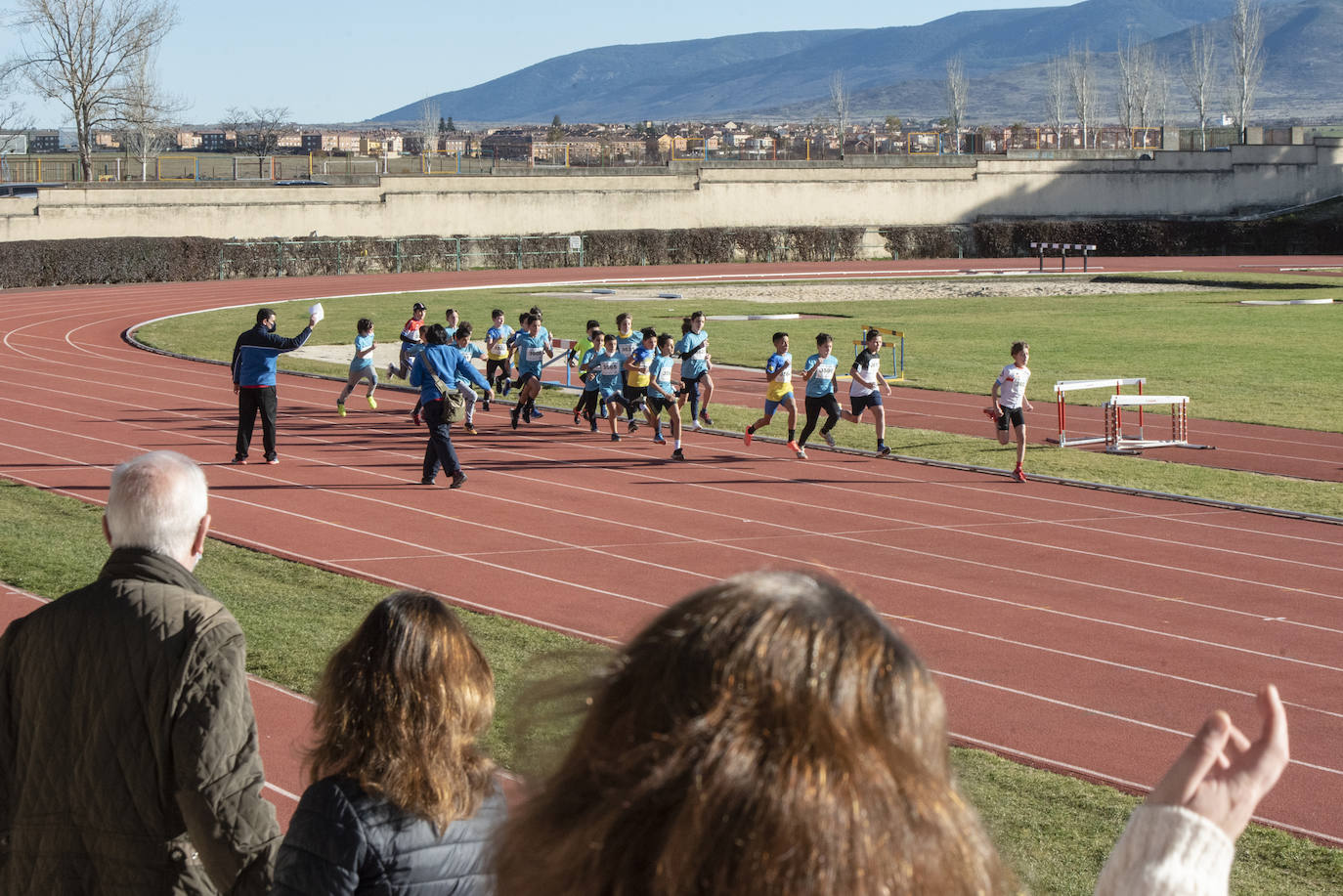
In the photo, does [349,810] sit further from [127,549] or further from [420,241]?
[420,241]

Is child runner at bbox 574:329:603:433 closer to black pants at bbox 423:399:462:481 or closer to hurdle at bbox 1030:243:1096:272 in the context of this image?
black pants at bbox 423:399:462:481

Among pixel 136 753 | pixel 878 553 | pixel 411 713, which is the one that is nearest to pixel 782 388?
pixel 878 553

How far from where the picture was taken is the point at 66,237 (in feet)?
172

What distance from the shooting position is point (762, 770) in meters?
1.50

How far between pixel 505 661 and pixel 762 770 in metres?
8.52

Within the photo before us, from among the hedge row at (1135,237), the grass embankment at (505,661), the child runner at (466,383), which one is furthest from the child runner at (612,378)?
the hedge row at (1135,237)

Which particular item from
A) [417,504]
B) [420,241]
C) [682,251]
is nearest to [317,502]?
[417,504]

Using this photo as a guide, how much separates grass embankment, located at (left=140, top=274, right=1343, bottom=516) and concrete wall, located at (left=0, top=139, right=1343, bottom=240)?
44.5ft

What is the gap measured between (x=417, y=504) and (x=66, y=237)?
41602mm

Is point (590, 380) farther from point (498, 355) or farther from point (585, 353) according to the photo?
point (498, 355)

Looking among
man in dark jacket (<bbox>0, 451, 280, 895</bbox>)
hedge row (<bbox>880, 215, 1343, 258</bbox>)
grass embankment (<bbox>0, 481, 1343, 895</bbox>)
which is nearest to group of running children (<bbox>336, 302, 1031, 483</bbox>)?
grass embankment (<bbox>0, 481, 1343, 895</bbox>)

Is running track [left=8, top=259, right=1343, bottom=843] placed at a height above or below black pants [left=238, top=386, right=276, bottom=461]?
below

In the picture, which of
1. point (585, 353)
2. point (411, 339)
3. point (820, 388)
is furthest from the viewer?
point (411, 339)

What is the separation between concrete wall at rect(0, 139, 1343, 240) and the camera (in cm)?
5541
